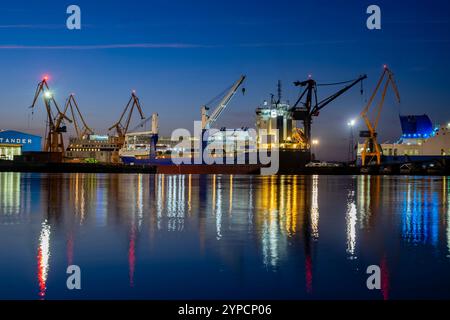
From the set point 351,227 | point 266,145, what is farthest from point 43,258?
point 266,145

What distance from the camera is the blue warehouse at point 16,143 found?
111188mm

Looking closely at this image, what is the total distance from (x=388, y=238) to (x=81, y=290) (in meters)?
7.89

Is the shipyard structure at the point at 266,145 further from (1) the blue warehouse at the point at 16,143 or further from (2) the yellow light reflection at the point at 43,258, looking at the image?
(2) the yellow light reflection at the point at 43,258

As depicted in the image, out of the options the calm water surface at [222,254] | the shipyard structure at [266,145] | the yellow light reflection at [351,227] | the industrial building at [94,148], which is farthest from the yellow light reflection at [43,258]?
the industrial building at [94,148]

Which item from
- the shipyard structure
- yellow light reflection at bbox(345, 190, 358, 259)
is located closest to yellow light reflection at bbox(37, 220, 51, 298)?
yellow light reflection at bbox(345, 190, 358, 259)

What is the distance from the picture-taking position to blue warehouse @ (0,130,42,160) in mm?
111188

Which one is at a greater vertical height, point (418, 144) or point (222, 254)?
point (418, 144)

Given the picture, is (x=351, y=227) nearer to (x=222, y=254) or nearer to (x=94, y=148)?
(x=222, y=254)

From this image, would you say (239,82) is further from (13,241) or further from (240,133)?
(13,241)

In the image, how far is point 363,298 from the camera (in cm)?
675

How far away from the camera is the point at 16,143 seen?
114562 millimetres

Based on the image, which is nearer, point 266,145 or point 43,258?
point 43,258

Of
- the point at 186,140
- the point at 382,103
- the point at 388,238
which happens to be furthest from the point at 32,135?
the point at 388,238
